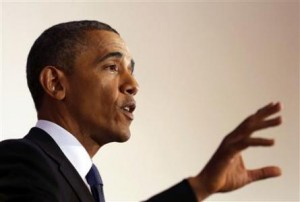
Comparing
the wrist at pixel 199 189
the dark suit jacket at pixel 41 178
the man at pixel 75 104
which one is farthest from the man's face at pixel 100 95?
the wrist at pixel 199 189

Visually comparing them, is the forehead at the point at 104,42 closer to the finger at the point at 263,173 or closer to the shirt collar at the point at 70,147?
the shirt collar at the point at 70,147

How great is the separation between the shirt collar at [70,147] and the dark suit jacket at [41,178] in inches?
1.4

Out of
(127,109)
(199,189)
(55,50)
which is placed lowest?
(199,189)

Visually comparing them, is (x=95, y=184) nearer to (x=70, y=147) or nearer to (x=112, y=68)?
(x=70, y=147)

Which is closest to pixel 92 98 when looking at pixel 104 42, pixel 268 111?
pixel 104 42

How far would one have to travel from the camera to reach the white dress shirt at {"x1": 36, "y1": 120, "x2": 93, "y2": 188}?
967mm

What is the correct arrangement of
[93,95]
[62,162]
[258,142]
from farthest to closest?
[93,95]
[62,162]
[258,142]

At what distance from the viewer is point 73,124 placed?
1031 mm

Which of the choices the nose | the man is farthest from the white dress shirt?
the nose

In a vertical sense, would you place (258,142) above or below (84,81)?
below

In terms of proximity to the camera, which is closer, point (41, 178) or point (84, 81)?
point (41, 178)

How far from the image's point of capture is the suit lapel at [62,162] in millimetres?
884

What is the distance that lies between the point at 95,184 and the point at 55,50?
0.25 meters

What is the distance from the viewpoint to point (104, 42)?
108 centimetres
